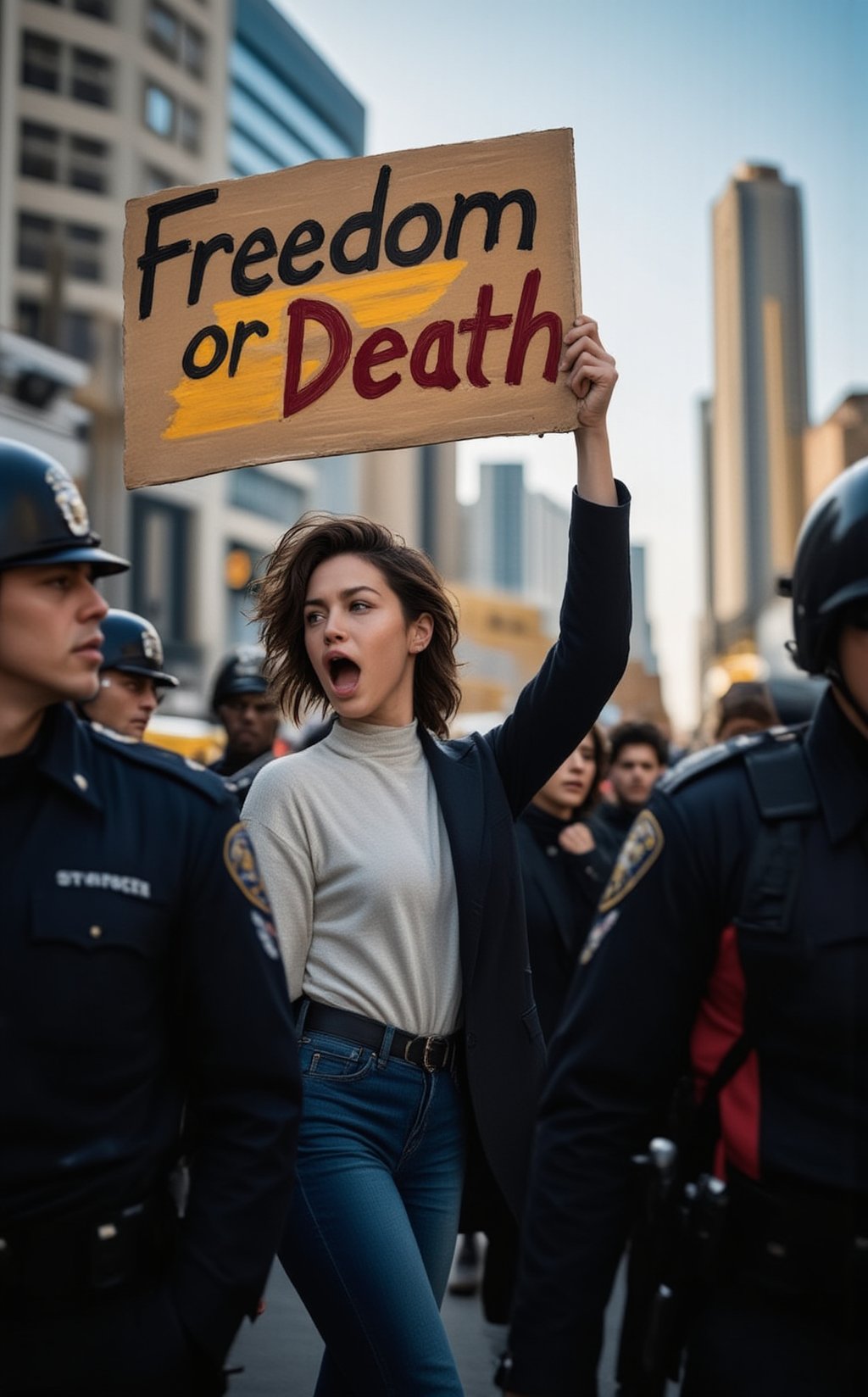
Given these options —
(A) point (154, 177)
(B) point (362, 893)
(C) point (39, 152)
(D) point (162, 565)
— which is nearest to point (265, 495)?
(D) point (162, 565)

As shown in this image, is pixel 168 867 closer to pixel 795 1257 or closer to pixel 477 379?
pixel 795 1257

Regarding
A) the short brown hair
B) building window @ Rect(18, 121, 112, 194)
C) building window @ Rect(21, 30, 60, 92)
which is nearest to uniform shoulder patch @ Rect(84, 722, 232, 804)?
the short brown hair

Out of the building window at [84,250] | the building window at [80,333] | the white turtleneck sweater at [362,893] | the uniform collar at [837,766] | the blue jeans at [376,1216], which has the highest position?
the building window at [84,250]

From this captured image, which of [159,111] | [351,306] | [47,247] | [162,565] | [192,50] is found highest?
[192,50]

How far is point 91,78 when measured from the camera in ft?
202

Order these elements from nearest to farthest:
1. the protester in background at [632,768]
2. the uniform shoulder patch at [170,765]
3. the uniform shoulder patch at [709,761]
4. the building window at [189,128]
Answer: the uniform shoulder patch at [709,761] < the uniform shoulder patch at [170,765] < the protester in background at [632,768] < the building window at [189,128]

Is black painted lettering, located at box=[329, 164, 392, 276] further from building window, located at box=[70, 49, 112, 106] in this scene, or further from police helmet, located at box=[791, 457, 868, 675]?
building window, located at box=[70, 49, 112, 106]

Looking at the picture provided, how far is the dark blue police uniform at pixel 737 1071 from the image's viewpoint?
1903mm

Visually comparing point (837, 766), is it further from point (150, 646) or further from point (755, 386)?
point (755, 386)

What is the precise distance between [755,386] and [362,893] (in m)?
158

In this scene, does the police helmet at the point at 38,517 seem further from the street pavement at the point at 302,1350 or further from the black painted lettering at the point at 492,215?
the street pavement at the point at 302,1350

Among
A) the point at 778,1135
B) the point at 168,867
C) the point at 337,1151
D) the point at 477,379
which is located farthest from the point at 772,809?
the point at 477,379

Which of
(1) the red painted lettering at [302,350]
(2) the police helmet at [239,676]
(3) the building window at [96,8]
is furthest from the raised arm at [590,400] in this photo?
(3) the building window at [96,8]

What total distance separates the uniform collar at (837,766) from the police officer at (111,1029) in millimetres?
814
